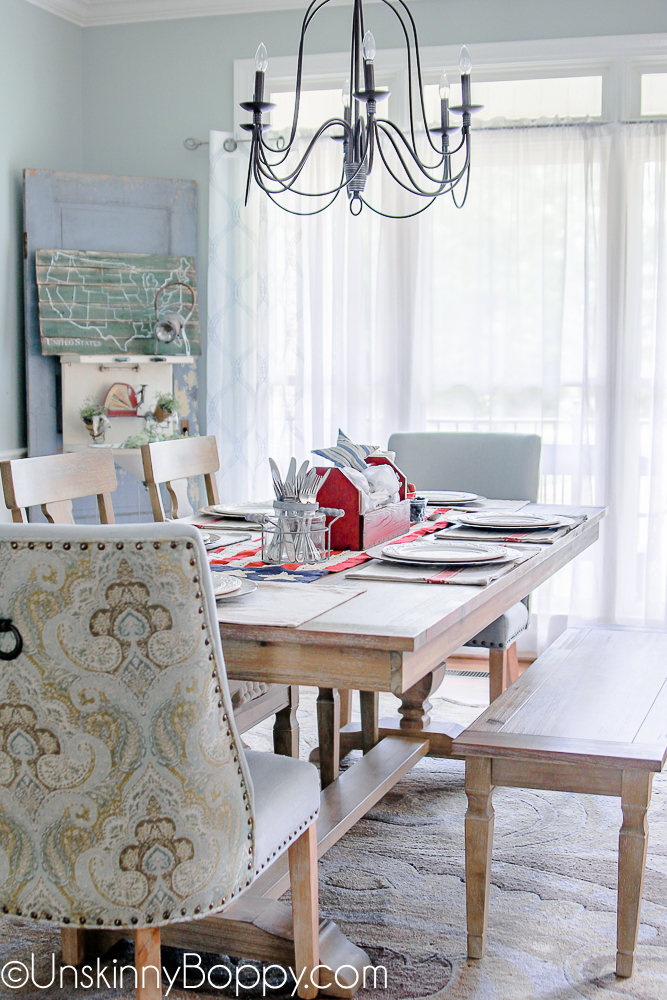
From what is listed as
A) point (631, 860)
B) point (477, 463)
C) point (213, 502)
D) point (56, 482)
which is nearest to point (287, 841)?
point (631, 860)

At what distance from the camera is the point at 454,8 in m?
4.00

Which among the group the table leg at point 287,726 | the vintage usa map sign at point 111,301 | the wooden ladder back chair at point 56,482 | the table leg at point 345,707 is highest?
the vintage usa map sign at point 111,301

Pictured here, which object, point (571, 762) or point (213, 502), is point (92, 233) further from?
point (571, 762)

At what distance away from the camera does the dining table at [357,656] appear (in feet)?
4.73

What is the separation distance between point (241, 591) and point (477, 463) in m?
1.71

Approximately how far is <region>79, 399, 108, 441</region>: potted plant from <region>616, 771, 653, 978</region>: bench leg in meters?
2.81

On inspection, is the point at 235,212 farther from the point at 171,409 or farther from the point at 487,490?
the point at 487,490

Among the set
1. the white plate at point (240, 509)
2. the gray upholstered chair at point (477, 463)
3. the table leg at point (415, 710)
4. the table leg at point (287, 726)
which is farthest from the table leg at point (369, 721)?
the white plate at point (240, 509)

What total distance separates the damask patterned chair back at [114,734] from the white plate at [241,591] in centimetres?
34

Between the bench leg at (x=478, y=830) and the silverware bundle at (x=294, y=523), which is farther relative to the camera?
the silverware bundle at (x=294, y=523)

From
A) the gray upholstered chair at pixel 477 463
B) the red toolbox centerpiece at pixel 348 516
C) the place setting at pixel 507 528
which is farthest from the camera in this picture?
the gray upholstered chair at pixel 477 463

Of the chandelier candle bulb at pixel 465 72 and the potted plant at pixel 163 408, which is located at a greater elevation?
the chandelier candle bulb at pixel 465 72

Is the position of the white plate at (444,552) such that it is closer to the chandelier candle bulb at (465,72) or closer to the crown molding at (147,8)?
the chandelier candle bulb at (465,72)

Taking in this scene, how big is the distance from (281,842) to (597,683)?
3.17ft
